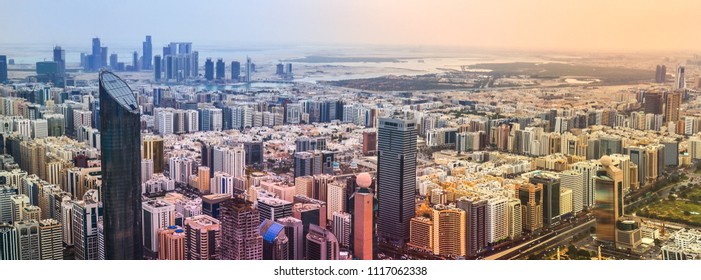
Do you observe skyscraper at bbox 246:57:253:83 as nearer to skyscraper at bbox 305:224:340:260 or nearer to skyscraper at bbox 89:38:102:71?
skyscraper at bbox 89:38:102:71

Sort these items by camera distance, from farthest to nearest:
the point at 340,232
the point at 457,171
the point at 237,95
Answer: the point at 237,95, the point at 457,171, the point at 340,232

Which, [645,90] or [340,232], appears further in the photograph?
[645,90]

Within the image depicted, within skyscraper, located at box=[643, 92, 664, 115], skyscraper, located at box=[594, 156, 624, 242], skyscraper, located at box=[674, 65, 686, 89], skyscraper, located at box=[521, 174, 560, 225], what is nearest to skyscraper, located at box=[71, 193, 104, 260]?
skyscraper, located at box=[521, 174, 560, 225]

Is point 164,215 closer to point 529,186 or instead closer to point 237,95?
point 237,95

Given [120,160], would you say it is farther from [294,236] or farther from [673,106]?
[673,106]
